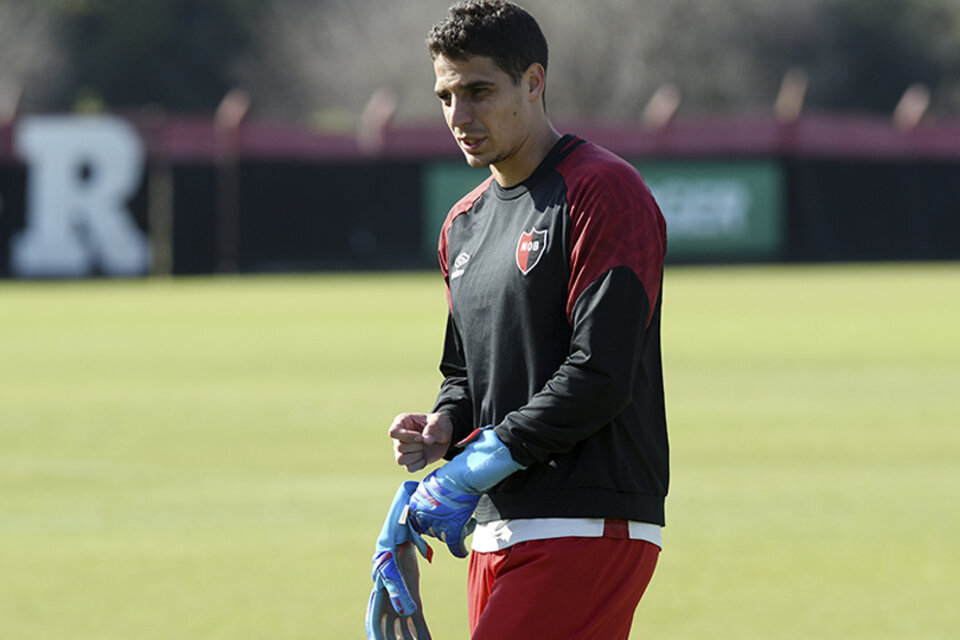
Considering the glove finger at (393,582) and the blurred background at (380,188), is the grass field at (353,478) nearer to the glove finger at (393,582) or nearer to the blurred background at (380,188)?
the glove finger at (393,582)

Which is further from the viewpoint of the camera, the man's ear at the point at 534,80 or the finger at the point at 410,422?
the finger at the point at 410,422

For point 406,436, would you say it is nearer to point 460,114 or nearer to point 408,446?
point 408,446

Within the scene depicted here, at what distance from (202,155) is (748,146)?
11679 millimetres

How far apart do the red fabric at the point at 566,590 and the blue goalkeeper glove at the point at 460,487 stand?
0.50 ft

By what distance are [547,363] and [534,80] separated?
2.21 feet

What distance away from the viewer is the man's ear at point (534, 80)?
4.36 metres

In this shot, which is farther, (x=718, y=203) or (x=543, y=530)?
(x=718, y=203)

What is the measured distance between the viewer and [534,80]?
438 centimetres

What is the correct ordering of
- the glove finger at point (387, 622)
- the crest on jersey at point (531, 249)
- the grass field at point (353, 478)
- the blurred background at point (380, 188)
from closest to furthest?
1. the crest on jersey at point (531, 249)
2. the glove finger at point (387, 622)
3. the grass field at point (353, 478)
4. the blurred background at point (380, 188)

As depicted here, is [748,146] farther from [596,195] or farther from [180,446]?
[596,195]

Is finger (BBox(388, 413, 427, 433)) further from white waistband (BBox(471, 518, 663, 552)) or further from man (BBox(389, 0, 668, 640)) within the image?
white waistband (BBox(471, 518, 663, 552))

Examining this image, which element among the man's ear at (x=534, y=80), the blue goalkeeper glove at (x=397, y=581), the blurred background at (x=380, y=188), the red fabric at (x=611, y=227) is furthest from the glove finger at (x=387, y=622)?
the blurred background at (x=380, y=188)

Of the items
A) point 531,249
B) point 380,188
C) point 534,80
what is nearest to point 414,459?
point 531,249

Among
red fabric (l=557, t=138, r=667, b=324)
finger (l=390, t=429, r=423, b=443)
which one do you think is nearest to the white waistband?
finger (l=390, t=429, r=423, b=443)
